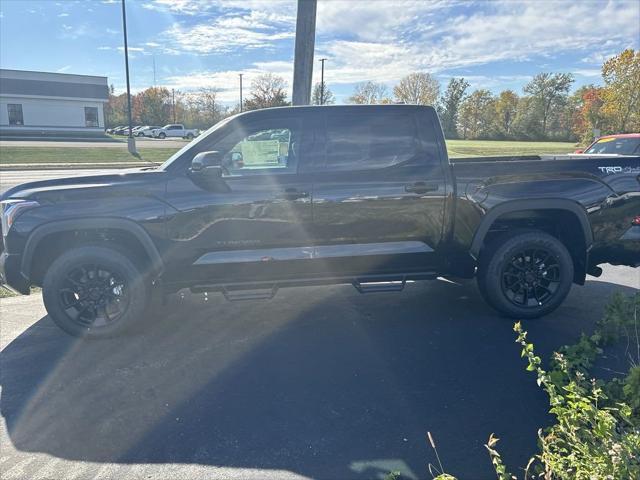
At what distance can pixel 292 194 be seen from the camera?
420 cm

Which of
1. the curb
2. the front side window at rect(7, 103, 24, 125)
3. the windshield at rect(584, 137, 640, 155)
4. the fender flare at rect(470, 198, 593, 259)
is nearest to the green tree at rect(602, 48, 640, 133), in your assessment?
the windshield at rect(584, 137, 640, 155)

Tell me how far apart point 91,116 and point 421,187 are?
57.8 m

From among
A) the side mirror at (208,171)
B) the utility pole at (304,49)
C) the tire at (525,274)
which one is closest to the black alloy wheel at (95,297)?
the side mirror at (208,171)

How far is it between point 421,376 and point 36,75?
5777 cm

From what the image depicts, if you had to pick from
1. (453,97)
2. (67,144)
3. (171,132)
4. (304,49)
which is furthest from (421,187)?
(453,97)

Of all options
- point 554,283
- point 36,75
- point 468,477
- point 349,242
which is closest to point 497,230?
point 554,283

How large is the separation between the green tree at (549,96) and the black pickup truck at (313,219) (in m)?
79.5

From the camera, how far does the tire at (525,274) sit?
4531 millimetres

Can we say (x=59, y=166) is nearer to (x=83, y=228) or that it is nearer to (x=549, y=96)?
(x=83, y=228)

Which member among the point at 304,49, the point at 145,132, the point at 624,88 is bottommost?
the point at 145,132

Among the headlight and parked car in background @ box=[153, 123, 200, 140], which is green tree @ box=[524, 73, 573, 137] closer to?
parked car in background @ box=[153, 123, 200, 140]

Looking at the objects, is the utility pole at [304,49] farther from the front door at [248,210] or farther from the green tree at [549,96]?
the green tree at [549,96]

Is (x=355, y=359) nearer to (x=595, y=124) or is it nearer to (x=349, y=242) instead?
(x=349, y=242)

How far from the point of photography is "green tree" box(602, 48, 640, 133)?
31.1 meters
